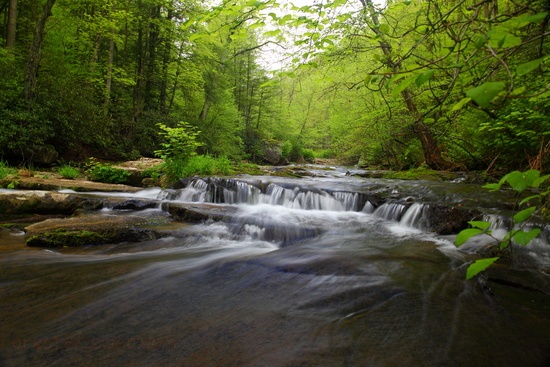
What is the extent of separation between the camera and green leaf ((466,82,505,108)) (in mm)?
780

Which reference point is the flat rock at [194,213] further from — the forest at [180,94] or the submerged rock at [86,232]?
the forest at [180,94]

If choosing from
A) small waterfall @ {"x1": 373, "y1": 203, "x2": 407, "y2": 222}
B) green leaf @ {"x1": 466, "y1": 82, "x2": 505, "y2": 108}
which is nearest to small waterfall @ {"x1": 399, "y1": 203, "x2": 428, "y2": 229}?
small waterfall @ {"x1": 373, "y1": 203, "x2": 407, "y2": 222}

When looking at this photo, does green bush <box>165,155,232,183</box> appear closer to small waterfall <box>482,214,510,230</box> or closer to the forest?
the forest

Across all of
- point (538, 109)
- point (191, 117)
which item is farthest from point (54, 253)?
point (191, 117)

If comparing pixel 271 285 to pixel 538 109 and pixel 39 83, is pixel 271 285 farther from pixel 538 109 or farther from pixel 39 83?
pixel 39 83

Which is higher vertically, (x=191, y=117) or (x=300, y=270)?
(x=191, y=117)

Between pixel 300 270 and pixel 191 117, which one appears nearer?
pixel 300 270

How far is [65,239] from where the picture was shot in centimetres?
405

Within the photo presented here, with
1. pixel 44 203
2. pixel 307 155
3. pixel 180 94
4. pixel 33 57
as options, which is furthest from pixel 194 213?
pixel 307 155

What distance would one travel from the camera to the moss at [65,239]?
3916mm

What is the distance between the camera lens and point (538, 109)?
590 cm

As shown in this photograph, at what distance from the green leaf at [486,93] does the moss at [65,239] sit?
4753 mm

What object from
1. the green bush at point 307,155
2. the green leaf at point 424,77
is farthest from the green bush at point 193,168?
the green bush at point 307,155

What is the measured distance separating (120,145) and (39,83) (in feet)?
11.8
